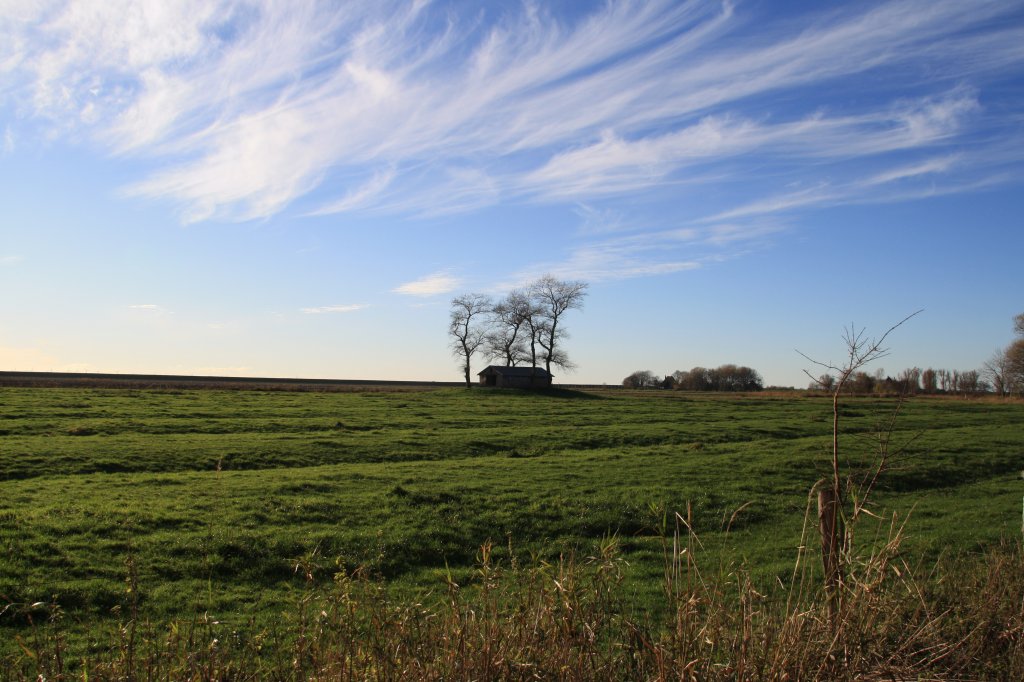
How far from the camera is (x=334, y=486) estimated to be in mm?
19250

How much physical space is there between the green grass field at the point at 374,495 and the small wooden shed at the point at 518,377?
1665 inches

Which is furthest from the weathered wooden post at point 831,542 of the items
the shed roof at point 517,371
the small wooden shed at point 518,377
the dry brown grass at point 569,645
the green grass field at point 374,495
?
the shed roof at point 517,371

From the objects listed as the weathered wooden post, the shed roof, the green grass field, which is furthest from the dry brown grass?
the shed roof

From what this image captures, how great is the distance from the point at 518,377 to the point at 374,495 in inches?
2561

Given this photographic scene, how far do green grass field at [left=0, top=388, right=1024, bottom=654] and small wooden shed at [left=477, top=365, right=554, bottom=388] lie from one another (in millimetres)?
42295

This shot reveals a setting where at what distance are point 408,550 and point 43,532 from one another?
22.7ft

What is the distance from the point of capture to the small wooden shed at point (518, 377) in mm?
82750

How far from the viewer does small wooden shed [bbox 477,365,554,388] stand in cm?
8275

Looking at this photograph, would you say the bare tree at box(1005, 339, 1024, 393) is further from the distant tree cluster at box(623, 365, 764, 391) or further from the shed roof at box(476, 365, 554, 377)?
the shed roof at box(476, 365, 554, 377)

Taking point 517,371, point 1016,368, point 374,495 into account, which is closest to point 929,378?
point 1016,368

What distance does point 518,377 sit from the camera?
82.9m

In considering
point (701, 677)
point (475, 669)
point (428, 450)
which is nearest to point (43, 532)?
point (475, 669)

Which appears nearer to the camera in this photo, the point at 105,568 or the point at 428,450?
the point at 105,568

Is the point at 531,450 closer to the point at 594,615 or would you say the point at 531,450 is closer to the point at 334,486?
the point at 334,486
